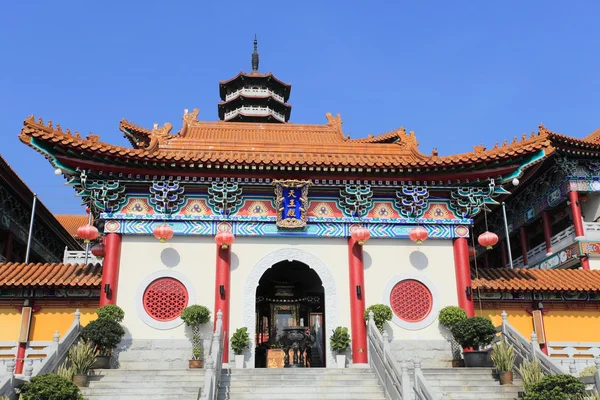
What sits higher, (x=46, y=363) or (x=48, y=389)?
(x=46, y=363)

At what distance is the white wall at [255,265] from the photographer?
13.1m

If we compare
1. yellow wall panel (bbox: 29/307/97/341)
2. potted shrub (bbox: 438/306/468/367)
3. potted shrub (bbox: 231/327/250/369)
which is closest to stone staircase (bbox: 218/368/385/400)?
potted shrub (bbox: 231/327/250/369)

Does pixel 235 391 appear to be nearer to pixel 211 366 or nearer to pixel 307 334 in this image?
pixel 211 366

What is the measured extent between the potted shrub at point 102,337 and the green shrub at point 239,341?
2481 millimetres

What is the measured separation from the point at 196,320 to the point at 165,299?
3.32 ft

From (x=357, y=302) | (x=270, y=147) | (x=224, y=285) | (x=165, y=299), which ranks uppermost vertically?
(x=270, y=147)

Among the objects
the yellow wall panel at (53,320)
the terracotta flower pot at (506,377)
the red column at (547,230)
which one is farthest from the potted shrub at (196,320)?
the red column at (547,230)

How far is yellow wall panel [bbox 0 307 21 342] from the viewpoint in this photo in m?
13.1

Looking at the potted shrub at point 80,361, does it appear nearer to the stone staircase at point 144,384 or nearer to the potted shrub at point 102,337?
the stone staircase at point 144,384

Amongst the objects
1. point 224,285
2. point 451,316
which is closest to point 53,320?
point 224,285

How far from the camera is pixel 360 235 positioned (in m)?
13.4

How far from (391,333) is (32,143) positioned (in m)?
9.19

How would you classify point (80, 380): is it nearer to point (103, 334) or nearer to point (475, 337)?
point (103, 334)

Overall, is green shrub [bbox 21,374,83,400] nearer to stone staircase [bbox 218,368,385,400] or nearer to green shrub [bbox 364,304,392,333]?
stone staircase [bbox 218,368,385,400]
